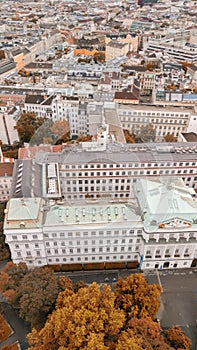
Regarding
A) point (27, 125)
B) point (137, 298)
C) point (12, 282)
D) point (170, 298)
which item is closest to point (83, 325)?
point (137, 298)

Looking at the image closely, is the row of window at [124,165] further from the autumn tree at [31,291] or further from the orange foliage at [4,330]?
the orange foliage at [4,330]

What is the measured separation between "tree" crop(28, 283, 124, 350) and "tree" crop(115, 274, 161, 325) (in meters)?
2.67

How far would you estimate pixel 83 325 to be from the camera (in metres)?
33.7

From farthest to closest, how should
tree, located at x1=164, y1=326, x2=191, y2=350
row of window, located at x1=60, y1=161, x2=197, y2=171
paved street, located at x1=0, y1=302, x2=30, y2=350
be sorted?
row of window, located at x1=60, y1=161, x2=197, y2=171
paved street, located at x1=0, y1=302, x2=30, y2=350
tree, located at x1=164, y1=326, x2=191, y2=350

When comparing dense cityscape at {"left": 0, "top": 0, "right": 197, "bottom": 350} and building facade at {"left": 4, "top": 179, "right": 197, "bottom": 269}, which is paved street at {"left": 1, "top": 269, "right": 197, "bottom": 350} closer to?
dense cityscape at {"left": 0, "top": 0, "right": 197, "bottom": 350}

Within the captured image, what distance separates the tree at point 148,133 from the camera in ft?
284

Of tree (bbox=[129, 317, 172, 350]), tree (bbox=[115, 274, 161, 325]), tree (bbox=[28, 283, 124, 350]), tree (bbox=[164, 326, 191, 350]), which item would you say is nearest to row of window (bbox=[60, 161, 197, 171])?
tree (bbox=[115, 274, 161, 325])

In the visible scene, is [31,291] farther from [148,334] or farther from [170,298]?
[170,298]

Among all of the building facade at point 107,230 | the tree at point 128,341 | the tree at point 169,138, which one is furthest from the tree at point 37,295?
the tree at point 169,138

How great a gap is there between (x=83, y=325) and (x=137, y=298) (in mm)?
9666

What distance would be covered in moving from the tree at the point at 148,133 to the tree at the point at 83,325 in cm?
5807

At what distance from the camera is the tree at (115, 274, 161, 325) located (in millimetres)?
38938

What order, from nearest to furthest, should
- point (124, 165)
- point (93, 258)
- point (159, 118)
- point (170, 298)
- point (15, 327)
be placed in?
point (15, 327) < point (170, 298) < point (93, 258) < point (124, 165) < point (159, 118)

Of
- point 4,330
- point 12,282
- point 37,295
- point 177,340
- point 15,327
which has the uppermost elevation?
point 37,295
